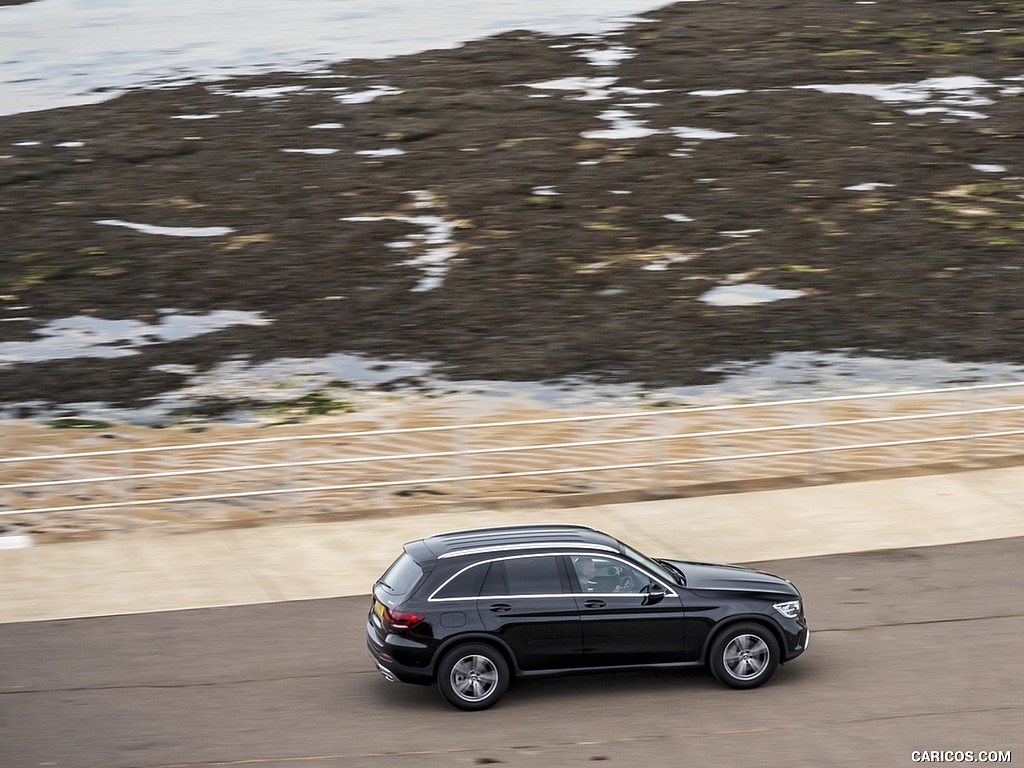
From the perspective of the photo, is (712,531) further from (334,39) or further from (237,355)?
(334,39)

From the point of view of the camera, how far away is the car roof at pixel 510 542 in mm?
10633

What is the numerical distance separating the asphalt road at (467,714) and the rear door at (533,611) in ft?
1.25

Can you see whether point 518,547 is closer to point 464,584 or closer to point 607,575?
point 464,584

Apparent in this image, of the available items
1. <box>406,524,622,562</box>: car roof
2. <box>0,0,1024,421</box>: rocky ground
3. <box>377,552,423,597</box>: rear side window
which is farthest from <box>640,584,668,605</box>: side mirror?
<box>0,0,1024,421</box>: rocky ground

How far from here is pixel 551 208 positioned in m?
34.4

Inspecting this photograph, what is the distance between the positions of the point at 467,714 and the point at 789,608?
8.43 feet

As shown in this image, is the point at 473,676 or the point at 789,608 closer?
the point at 473,676

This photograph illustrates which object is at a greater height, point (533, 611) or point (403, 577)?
point (403, 577)

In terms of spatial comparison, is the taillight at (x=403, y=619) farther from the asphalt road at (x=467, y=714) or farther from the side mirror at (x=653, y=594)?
the side mirror at (x=653, y=594)

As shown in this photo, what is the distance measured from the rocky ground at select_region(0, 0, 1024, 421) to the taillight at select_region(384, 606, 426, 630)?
1493cm

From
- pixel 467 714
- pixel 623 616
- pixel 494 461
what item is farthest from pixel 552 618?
pixel 494 461

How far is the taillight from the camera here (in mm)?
10273

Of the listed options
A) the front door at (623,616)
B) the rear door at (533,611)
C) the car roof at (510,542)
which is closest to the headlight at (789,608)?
the front door at (623,616)

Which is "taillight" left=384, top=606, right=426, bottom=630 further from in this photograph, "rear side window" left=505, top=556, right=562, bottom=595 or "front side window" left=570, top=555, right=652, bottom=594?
"front side window" left=570, top=555, right=652, bottom=594
